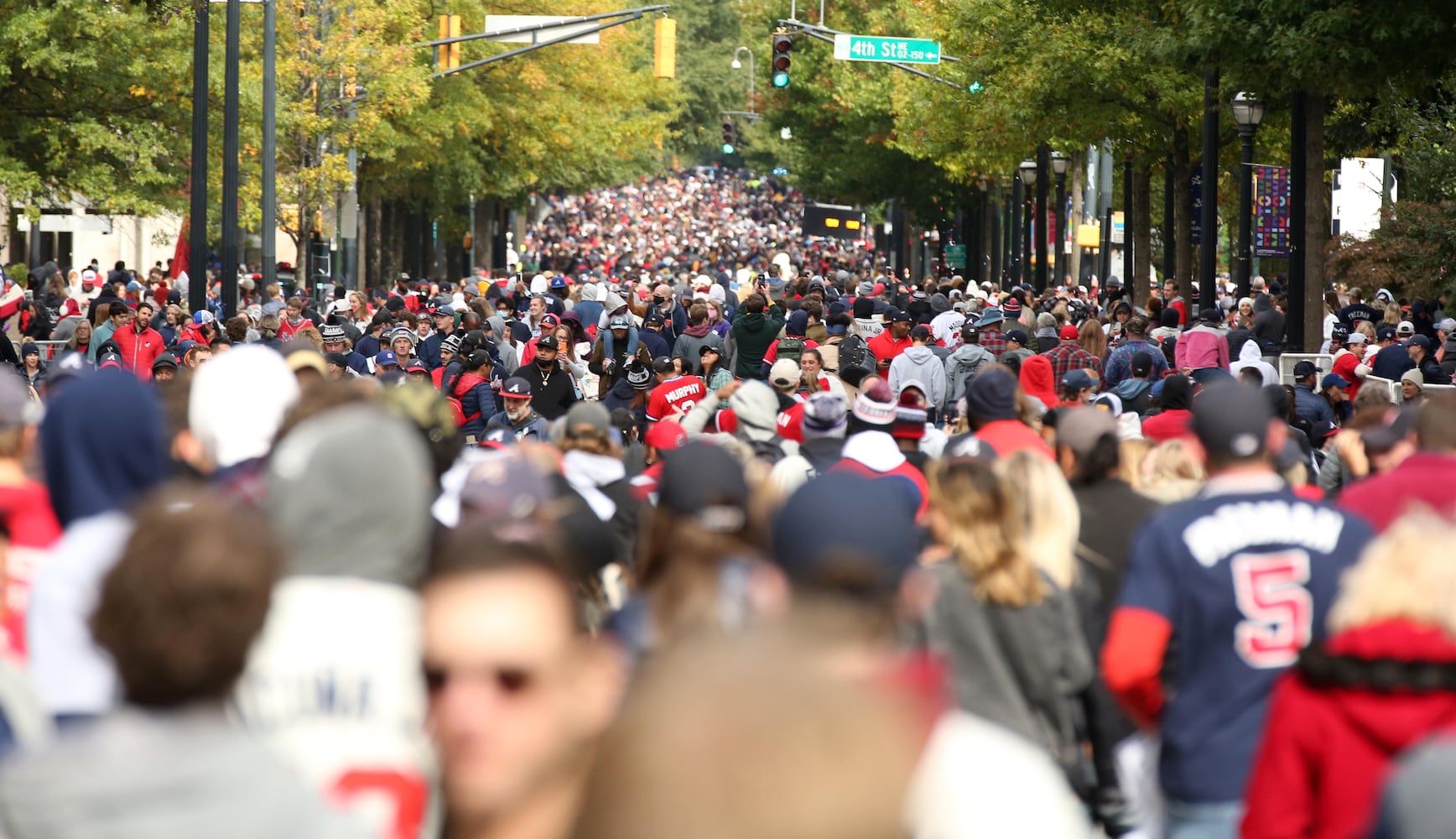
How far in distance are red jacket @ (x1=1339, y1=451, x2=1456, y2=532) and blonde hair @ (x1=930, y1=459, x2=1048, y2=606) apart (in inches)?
43.3

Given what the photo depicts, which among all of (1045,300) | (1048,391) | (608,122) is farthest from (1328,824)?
(608,122)

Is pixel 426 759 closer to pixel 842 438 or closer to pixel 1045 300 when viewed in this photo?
pixel 842 438

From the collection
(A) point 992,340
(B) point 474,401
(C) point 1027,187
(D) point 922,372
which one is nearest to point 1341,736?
(B) point 474,401

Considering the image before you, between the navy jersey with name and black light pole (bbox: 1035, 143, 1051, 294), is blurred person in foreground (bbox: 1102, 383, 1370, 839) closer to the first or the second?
the navy jersey with name

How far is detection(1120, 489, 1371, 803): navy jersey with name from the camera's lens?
4.99 metres

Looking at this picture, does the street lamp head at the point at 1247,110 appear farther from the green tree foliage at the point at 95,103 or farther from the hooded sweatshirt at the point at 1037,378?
the green tree foliage at the point at 95,103

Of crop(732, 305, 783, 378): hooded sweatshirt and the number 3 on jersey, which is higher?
crop(732, 305, 783, 378): hooded sweatshirt

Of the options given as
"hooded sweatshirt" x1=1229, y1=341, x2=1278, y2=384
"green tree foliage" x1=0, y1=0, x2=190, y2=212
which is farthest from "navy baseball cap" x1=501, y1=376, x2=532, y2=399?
"green tree foliage" x1=0, y1=0, x2=190, y2=212

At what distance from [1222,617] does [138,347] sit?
55.3 ft

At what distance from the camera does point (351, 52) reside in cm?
3744

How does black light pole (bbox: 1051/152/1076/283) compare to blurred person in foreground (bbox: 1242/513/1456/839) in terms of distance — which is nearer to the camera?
blurred person in foreground (bbox: 1242/513/1456/839)

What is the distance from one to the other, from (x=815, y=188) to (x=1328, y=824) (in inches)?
2659

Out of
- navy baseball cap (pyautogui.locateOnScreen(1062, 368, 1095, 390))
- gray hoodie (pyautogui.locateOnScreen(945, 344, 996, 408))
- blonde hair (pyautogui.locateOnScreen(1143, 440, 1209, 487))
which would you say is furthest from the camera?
gray hoodie (pyautogui.locateOnScreen(945, 344, 996, 408))

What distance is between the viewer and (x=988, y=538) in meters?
5.22
